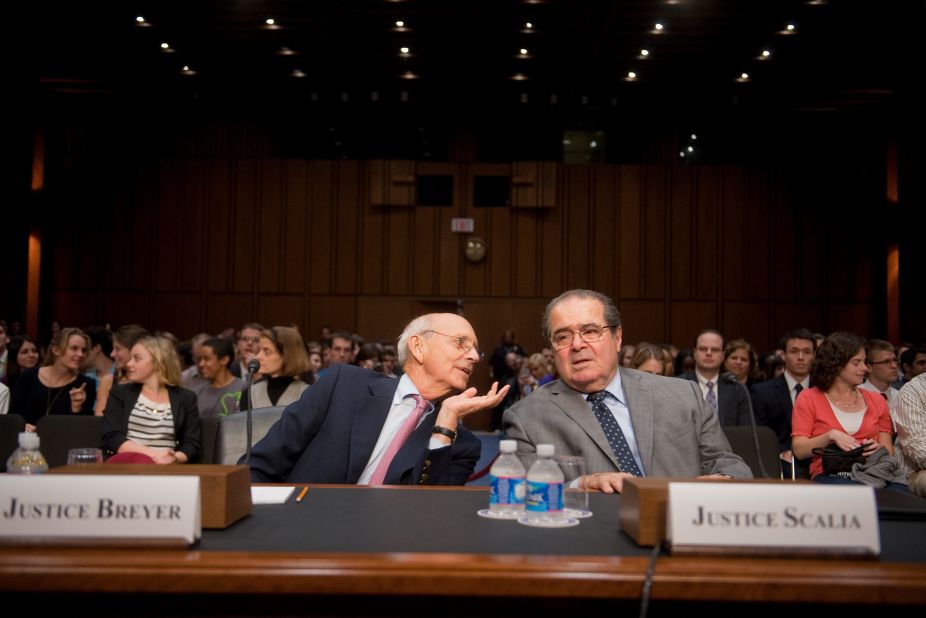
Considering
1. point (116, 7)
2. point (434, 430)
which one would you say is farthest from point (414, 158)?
point (434, 430)

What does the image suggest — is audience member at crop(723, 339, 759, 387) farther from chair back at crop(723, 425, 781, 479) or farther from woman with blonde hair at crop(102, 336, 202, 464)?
woman with blonde hair at crop(102, 336, 202, 464)

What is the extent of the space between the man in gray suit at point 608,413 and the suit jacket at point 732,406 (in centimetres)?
276

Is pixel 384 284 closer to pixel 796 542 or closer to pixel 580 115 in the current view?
pixel 580 115

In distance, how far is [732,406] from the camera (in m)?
5.38

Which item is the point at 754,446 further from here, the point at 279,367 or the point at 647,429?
the point at 279,367

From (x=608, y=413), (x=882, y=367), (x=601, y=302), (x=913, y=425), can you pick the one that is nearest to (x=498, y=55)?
(x=882, y=367)

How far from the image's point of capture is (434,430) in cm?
237

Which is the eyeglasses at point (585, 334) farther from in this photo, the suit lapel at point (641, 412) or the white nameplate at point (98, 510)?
the white nameplate at point (98, 510)

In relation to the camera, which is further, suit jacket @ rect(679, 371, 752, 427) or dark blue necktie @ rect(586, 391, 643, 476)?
suit jacket @ rect(679, 371, 752, 427)

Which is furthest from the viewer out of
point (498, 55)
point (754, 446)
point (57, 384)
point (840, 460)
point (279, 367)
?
point (498, 55)

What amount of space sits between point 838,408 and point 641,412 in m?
2.11

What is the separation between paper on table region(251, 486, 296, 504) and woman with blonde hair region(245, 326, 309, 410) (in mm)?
3166

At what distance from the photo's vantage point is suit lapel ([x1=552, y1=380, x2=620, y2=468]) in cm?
256

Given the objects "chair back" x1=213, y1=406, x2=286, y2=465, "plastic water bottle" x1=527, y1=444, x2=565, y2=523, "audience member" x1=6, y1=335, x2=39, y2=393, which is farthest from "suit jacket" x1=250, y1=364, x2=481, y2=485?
"audience member" x1=6, y1=335, x2=39, y2=393
